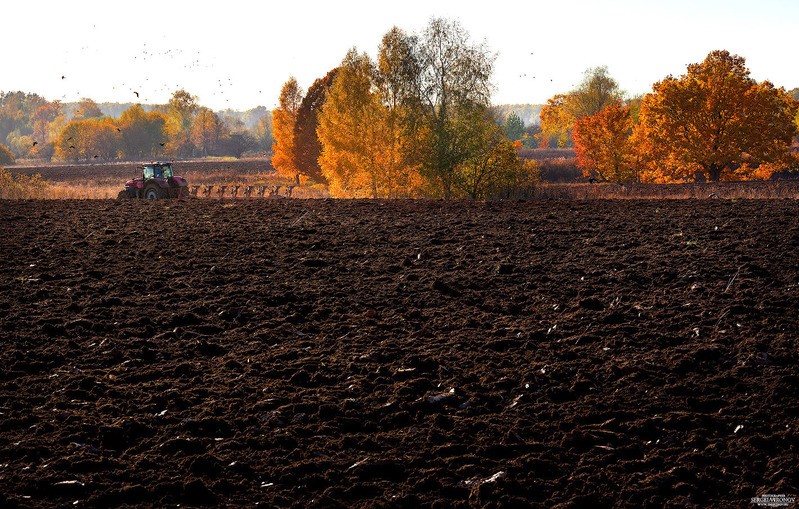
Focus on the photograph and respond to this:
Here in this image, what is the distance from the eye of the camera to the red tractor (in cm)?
3309

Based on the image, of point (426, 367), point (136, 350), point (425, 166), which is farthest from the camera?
point (425, 166)

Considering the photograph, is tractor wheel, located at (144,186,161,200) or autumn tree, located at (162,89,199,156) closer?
tractor wheel, located at (144,186,161,200)

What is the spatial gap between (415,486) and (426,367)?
2.91 metres

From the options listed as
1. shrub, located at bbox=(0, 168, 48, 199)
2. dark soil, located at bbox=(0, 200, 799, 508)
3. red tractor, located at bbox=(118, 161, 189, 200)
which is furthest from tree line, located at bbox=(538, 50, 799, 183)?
shrub, located at bbox=(0, 168, 48, 199)

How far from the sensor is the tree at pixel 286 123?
61.2m

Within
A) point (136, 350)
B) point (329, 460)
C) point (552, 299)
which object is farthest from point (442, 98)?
point (329, 460)

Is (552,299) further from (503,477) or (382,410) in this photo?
(503,477)

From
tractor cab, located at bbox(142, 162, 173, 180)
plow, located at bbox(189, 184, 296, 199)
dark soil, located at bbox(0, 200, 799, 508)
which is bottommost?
dark soil, located at bbox(0, 200, 799, 508)

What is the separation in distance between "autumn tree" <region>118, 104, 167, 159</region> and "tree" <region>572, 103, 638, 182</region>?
98.2m

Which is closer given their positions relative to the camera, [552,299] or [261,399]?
[261,399]

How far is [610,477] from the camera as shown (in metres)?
6.23

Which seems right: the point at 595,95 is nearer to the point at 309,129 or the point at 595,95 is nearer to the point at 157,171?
the point at 309,129

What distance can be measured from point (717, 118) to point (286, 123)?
1309 inches

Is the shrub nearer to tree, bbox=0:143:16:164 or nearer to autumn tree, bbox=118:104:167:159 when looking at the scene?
tree, bbox=0:143:16:164
